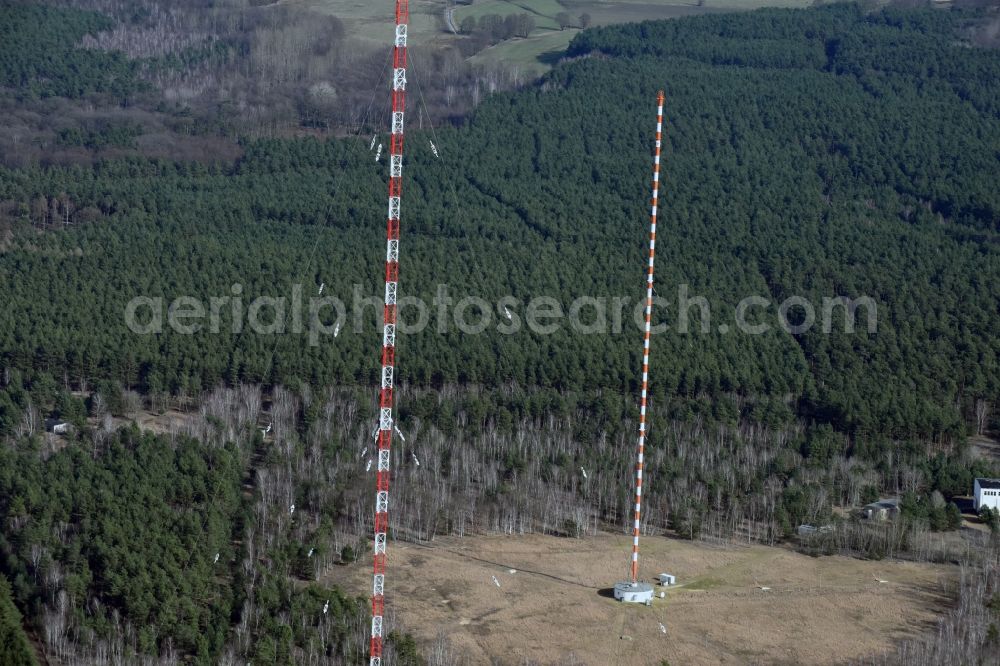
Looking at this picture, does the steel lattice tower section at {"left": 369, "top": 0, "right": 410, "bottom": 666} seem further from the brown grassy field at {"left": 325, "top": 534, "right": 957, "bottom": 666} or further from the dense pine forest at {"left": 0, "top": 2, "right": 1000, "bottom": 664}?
the brown grassy field at {"left": 325, "top": 534, "right": 957, "bottom": 666}

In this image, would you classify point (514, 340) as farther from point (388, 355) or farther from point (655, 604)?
point (388, 355)

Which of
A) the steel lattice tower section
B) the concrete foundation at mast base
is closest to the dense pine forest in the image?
the steel lattice tower section

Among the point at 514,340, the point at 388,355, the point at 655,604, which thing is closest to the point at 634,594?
the point at 655,604

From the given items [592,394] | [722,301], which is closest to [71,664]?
[592,394]

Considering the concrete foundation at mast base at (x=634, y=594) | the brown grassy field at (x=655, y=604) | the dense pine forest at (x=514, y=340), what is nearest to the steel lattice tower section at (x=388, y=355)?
the dense pine forest at (x=514, y=340)

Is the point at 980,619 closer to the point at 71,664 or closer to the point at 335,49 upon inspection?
the point at 71,664
